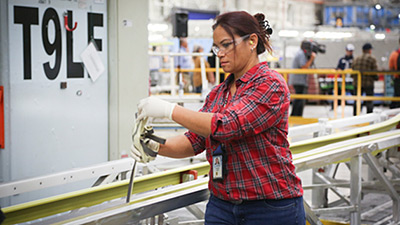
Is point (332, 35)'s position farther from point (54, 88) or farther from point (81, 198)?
point (81, 198)

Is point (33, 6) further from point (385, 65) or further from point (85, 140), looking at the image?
point (385, 65)

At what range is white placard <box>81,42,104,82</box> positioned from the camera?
4746 millimetres

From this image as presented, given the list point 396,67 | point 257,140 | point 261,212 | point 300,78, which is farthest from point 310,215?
point 396,67

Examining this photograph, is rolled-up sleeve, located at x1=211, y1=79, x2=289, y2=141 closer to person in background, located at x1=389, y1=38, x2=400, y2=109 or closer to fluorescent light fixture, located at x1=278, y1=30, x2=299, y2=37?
person in background, located at x1=389, y1=38, x2=400, y2=109

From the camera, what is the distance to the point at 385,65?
16672 millimetres

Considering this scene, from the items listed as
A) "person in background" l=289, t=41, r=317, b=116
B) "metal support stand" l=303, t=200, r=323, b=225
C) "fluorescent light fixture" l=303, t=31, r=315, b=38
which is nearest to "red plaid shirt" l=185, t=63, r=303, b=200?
"metal support stand" l=303, t=200, r=323, b=225

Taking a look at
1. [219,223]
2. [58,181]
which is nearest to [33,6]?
[58,181]

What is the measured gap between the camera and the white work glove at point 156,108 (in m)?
1.96

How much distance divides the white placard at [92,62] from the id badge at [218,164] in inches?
112

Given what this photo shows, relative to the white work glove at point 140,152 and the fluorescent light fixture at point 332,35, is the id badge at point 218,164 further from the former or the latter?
the fluorescent light fixture at point 332,35

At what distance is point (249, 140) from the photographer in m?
2.05

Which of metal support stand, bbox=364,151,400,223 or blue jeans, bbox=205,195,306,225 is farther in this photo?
metal support stand, bbox=364,151,400,223

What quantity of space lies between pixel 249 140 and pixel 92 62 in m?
3.02

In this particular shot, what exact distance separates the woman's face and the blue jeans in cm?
51
